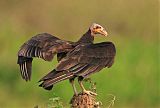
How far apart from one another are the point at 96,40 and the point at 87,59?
28.2 feet

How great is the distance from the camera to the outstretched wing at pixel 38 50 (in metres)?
10.4

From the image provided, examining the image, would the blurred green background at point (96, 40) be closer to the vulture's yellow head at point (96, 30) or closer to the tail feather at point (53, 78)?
the vulture's yellow head at point (96, 30)

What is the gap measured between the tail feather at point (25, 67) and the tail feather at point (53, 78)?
1.48 feet

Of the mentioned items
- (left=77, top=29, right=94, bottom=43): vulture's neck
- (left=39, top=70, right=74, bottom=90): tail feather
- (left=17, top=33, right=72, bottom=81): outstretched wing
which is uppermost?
(left=77, top=29, right=94, bottom=43): vulture's neck

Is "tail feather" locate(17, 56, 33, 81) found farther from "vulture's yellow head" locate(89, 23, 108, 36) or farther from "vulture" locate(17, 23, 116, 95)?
"vulture's yellow head" locate(89, 23, 108, 36)

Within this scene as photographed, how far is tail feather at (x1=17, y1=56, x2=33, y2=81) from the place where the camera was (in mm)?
10398

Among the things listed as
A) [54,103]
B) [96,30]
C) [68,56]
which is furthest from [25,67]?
[96,30]

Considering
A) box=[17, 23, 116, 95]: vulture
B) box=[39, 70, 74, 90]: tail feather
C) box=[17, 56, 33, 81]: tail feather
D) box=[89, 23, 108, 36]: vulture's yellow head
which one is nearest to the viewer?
box=[39, 70, 74, 90]: tail feather

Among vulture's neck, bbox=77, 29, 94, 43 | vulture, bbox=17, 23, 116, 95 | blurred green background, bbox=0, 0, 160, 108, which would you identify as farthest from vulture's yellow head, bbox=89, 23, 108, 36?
blurred green background, bbox=0, 0, 160, 108

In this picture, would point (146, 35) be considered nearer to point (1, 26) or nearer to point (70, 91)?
point (1, 26)

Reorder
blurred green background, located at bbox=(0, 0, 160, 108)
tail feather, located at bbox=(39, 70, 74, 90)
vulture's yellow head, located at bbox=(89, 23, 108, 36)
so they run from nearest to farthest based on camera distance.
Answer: tail feather, located at bbox=(39, 70, 74, 90) < vulture's yellow head, located at bbox=(89, 23, 108, 36) < blurred green background, located at bbox=(0, 0, 160, 108)

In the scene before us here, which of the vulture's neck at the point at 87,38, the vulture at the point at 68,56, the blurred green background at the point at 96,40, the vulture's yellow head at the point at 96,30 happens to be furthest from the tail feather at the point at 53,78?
the blurred green background at the point at 96,40

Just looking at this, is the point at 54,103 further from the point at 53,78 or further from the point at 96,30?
the point at 96,30

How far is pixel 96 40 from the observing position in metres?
19.0
